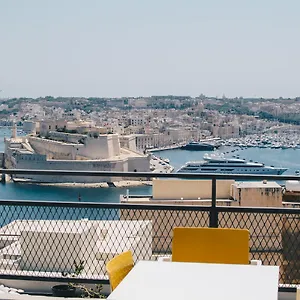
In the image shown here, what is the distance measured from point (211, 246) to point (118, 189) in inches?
1524

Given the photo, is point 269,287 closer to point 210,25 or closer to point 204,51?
point 210,25

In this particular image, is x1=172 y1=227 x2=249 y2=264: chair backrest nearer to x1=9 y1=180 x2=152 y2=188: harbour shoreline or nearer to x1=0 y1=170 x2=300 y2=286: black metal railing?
x1=0 y1=170 x2=300 y2=286: black metal railing

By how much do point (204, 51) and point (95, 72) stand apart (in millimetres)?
16044

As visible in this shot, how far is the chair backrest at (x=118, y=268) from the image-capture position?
2.10 metres

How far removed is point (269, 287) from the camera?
6.12 feet

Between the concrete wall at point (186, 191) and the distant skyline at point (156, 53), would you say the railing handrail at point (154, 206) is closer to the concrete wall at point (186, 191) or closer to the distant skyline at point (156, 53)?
the concrete wall at point (186, 191)

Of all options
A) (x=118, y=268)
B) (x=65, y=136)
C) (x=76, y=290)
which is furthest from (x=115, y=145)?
(x=118, y=268)

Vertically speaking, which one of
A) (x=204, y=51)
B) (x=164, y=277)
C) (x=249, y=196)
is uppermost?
(x=204, y=51)

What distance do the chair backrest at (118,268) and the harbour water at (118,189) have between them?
20926 millimetres

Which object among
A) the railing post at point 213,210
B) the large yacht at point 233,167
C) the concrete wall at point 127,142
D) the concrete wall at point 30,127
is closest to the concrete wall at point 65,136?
the concrete wall at point 30,127

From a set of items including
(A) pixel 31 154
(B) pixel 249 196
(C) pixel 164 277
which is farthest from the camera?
(A) pixel 31 154

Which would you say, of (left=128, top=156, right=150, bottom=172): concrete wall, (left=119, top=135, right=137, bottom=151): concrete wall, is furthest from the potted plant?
(left=119, top=135, right=137, bottom=151): concrete wall

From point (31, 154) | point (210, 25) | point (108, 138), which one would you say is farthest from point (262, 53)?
point (31, 154)

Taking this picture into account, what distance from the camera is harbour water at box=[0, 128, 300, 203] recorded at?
3700 centimetres
